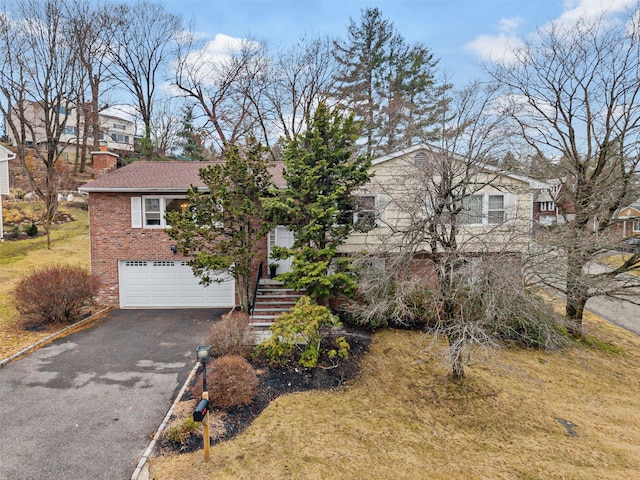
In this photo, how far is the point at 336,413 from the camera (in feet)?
24.6

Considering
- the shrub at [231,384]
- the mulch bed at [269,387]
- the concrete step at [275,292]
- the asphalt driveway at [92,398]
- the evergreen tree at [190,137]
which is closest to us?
the asphalt driveway at [92,398]

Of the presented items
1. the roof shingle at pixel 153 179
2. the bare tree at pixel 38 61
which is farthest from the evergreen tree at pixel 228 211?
A: the bare tree at pixel 38 61

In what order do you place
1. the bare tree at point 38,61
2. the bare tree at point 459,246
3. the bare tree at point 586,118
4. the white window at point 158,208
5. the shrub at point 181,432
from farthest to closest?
the bare tree at point 38,61 → the white window at point 158,208 → the bare tree at point 586,118 → the bare tree at point 459,246 → the shrub at point 181,432

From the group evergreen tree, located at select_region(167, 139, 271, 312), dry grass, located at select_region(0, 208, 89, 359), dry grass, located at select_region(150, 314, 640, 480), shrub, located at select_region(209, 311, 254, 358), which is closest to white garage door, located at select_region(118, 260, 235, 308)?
evergreen tree, located at select_region(167, 139, 271, 312)

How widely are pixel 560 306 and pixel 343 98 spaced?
19.3 m

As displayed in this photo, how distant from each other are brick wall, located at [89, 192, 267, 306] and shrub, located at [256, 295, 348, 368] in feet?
15.9

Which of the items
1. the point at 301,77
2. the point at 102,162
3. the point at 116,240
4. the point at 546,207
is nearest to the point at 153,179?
the point at 116,240

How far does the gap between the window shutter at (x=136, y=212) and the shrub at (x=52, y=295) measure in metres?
2.69

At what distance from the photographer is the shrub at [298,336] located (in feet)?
30.1

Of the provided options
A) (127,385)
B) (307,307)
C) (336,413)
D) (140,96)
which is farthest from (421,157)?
(140,96)

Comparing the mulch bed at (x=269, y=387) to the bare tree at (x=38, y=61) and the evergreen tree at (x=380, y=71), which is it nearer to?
the evergreen tree at (x=380, y=71)

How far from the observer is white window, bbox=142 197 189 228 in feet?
45.3

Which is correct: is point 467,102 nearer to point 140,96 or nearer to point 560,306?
point 560,306

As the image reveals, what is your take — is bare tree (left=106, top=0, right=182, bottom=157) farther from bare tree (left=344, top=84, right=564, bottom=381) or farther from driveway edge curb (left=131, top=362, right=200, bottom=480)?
bare tree (left=344, top=84, right=564, bottom=381)
